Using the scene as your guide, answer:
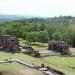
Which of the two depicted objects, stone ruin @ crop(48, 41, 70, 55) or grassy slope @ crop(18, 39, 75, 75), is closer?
grassy slope @ crop(18, 39, 75, 75)

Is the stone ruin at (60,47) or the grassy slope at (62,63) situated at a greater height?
the stone ruin at (60,47)

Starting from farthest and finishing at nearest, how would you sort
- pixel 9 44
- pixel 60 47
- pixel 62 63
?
1. pixel 60 47
2. pixel 9 44
3. pixel 62 63

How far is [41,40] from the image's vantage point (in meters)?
Result: 88.8

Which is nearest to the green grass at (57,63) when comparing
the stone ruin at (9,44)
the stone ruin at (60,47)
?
the stone ruin at (9,44)

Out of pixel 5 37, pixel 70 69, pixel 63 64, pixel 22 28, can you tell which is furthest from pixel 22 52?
pixel 22 28

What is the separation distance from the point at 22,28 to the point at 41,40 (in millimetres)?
23765

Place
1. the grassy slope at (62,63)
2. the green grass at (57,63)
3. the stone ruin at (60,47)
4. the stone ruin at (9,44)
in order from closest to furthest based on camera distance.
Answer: the grassy slope at (62,63) < the green grass at (57,63) < the stone ruin at (9,44) < the stone ruin at (60,47)

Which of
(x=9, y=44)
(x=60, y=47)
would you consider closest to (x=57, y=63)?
(x=60, y=47)

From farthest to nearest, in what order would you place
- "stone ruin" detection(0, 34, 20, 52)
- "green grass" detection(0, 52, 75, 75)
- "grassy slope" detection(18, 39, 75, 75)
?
"stone ruin" detection(0, 34, 20, 52) < "green grass" detection(0, 52, 75, 75) < "grassy slope" detection(18, 39, 75, 75)

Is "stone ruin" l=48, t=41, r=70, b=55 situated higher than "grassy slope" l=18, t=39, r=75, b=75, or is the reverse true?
"stone ruin" l=48, t=41, r=70, b=55

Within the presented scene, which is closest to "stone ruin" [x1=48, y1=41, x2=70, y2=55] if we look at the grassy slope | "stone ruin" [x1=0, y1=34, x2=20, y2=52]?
the grassy slope

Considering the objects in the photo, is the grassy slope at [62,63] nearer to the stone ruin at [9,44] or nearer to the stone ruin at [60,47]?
the stone ruin at [60,47]

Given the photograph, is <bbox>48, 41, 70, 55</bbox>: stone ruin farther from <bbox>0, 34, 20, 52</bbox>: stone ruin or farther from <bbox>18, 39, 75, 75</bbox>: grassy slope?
<bbox>0, 34, 20, 52</bbox>: stone ruin

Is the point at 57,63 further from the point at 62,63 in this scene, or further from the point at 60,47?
the point at 60,47
